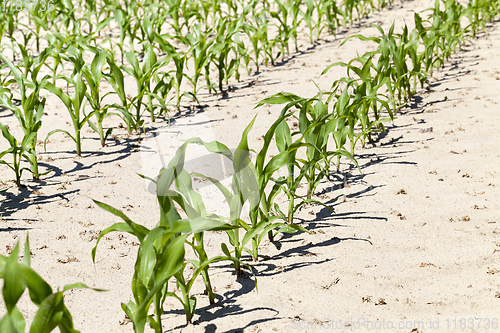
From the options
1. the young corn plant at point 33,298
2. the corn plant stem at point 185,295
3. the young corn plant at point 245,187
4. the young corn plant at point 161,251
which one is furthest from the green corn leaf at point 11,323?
the young corn plant at point 245,187

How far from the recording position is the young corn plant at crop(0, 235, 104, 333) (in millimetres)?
1071

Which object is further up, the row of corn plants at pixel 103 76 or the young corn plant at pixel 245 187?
the row of corn plants at pixel 103 76

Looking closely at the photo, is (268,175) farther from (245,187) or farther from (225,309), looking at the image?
(225,309)

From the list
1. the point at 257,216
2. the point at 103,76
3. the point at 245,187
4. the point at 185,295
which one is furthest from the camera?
the point at 103,76

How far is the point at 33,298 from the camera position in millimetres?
1190

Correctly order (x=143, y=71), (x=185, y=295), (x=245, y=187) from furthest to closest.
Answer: (x=143, y=71) < (x=245, y=187) < (x=185, y=295)

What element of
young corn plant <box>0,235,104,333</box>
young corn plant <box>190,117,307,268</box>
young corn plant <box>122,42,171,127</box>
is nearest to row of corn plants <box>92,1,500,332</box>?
young corn plant <box>190,117,307,268</box>

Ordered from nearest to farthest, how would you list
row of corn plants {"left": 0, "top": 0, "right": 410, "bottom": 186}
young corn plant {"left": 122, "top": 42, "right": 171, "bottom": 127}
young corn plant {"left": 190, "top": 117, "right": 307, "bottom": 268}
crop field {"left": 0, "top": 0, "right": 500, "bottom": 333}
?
crop field {"left": 0, "top": 0, "right": 500, "bottom": 333}
young corn plant {"left": 190, "top": 117, "right": 307, "bottom": 268}
row of corn plants {"left": 0, "top": 0, "right": 410, "bottom": 186}
young corn plant {"left": 122, "top": 42, "right": 171, "bottom": 127}

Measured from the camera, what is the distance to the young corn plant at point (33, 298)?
1.07m

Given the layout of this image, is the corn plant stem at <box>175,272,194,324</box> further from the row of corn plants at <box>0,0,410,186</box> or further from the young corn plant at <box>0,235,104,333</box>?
the row of corn plants at <box>0,0,410,186</box>

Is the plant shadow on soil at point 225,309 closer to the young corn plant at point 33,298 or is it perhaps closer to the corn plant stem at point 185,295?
the corn plant stem at point 185,295

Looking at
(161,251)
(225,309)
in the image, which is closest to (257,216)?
(225,309)

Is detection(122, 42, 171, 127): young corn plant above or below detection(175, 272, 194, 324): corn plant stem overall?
above

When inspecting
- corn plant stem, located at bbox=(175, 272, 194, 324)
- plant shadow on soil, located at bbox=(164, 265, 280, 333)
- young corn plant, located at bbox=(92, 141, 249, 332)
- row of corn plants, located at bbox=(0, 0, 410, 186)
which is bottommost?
plant shadow on soil, located at bbox=(164, 265, 280, 333)
